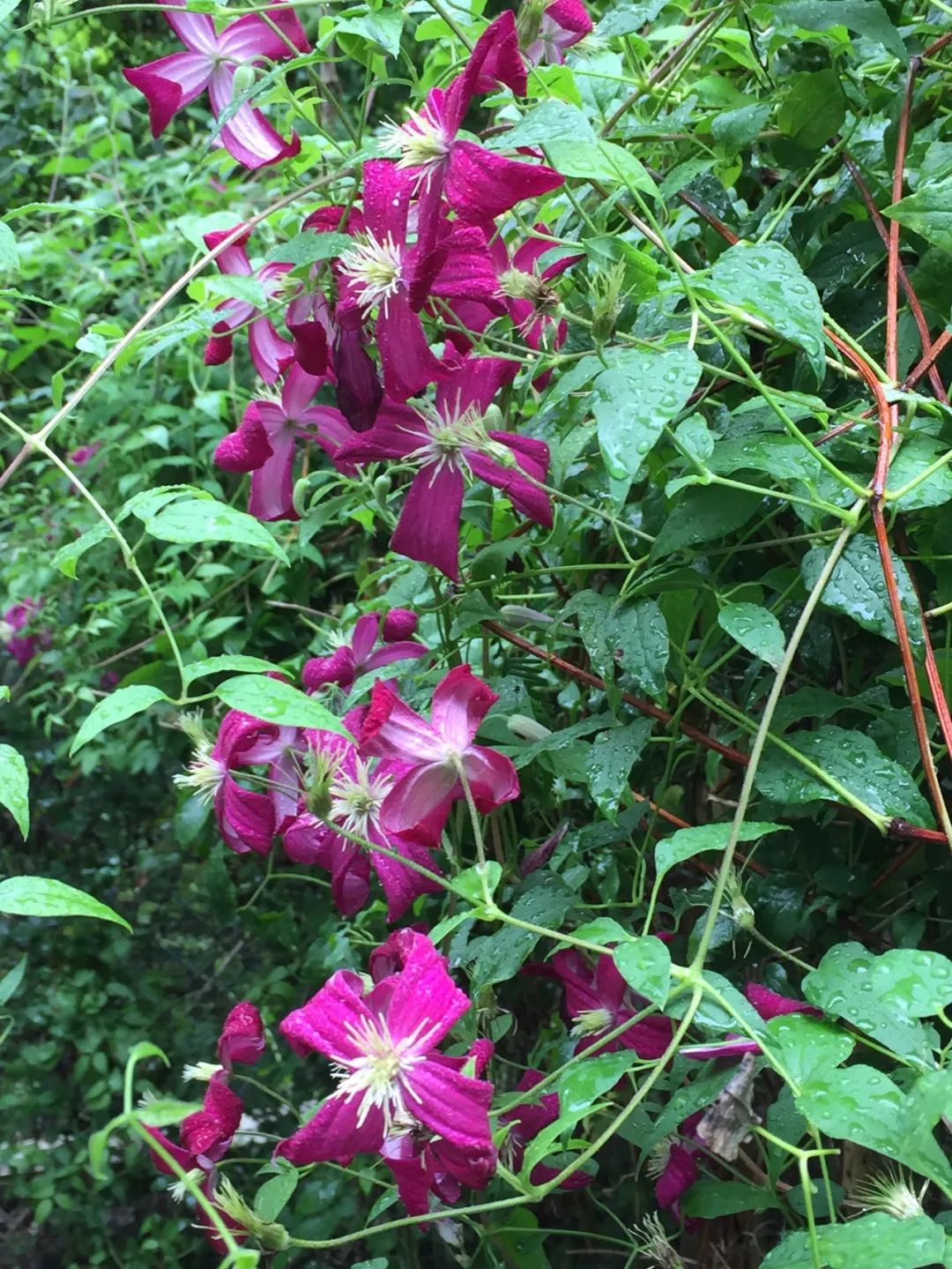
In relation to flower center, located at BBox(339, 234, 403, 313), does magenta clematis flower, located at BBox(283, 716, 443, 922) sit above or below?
below

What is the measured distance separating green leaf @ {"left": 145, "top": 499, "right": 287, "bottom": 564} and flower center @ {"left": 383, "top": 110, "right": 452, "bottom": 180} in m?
0.18

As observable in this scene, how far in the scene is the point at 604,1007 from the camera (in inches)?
24.5

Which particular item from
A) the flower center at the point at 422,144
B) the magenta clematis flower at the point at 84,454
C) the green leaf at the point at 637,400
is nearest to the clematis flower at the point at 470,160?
the flower center at the point at 422,144

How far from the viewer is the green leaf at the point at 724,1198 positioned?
1.87ft

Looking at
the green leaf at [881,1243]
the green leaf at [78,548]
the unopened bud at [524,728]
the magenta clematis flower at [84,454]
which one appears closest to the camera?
the green leaf at [881,1243]

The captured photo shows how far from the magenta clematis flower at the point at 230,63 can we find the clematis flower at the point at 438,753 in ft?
1.06

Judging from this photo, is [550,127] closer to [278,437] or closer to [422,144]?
[422,144]

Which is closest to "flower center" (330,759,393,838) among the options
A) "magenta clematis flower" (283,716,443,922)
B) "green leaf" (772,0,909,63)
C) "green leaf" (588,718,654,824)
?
"magenta clematis flower" (283,716,443,922)

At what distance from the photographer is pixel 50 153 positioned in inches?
72.4

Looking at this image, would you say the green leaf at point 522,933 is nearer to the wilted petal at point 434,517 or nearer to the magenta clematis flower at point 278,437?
the wilted petal at point 434,517

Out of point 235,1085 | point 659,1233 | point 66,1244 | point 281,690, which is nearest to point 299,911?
point 235,1085

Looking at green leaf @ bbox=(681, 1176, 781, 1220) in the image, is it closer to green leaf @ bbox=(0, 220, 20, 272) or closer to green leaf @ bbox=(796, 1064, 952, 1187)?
green leaf @ bbox=(796, 1064, 952, 1187)

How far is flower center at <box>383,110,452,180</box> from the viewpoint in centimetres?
52

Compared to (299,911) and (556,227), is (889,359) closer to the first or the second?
(556,227)
